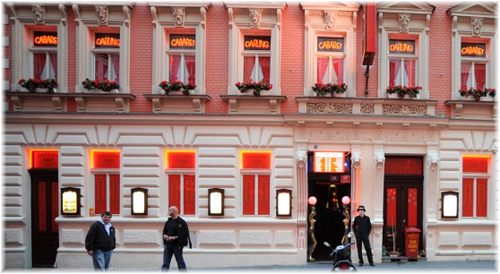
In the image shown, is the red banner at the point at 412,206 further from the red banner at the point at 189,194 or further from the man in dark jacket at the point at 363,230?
the red banner at the point at 189,194

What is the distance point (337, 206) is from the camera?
12.2 m

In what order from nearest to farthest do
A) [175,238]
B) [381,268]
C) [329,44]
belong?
1. [175,238]
2. [381,268]
3. [329,44]

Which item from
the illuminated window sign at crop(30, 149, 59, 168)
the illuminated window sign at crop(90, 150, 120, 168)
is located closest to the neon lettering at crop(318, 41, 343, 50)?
the illuminated window sign at crop(90, 150, 120, 168)

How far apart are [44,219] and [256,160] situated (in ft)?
20.5

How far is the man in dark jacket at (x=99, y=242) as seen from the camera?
9266mm

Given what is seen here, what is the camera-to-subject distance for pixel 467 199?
39.5 ft

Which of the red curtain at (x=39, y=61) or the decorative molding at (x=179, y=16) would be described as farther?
the red curtain at (x=39, y=61)

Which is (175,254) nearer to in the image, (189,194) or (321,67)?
(189,194)

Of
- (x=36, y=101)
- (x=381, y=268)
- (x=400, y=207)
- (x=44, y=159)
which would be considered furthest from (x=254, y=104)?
(x=44, y=159)

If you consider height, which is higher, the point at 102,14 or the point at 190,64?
the point at 102,14

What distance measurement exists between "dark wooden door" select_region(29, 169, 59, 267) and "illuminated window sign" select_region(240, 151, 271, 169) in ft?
17.6

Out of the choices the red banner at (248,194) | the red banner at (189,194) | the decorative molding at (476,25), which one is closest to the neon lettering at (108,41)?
the red banner at (189,194)

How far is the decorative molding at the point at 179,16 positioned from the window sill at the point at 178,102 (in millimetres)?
1990

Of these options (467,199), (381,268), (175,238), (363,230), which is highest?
(467,199)
